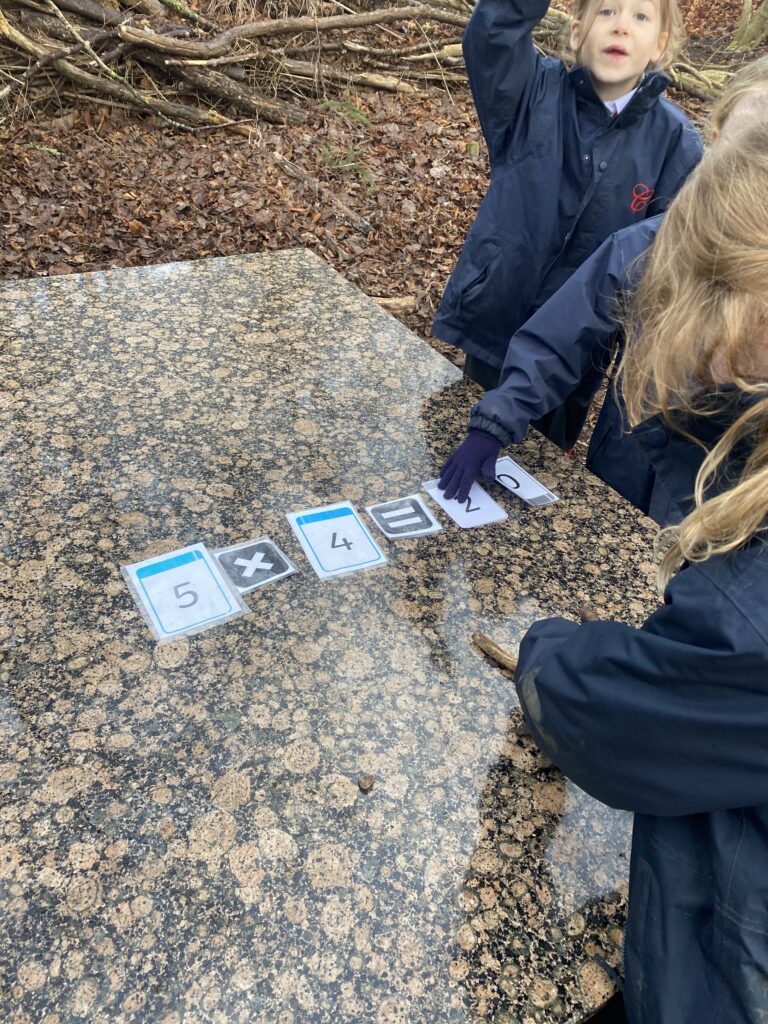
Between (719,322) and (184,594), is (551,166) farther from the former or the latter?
(184,594)

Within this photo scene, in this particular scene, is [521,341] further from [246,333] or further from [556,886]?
[556,886]

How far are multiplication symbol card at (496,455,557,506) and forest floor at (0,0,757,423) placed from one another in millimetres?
2775

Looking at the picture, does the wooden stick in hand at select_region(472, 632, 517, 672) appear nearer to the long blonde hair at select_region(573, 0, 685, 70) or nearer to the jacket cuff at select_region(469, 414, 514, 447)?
the jacket cuff at select_region(469, 414, 514, 447)

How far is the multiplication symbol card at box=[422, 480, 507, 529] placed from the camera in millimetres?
1568

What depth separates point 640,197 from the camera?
2283 mm

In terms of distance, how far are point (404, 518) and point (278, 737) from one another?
0.58 m

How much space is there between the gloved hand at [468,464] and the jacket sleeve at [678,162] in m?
1.17

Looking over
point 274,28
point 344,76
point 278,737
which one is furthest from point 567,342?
point 344,76

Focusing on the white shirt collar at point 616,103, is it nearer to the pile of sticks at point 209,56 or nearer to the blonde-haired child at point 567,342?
the blonde-haired child at point 567,342

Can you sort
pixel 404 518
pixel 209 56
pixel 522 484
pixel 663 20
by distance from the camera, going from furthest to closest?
pixel 209 56
pixel 663 20
pixel 522 484
pixel 404 518

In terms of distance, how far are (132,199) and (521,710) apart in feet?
16.0

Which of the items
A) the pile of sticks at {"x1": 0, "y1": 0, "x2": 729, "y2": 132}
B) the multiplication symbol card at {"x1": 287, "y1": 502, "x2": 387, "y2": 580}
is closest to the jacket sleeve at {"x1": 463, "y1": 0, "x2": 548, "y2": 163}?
the multiplication symbol card at {"x1": 287, "y1": 502, "x2": 387, "y2": 580}

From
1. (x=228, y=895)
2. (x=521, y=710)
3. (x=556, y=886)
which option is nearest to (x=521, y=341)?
(x=521, y=710)

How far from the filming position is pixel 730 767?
2.81ft
